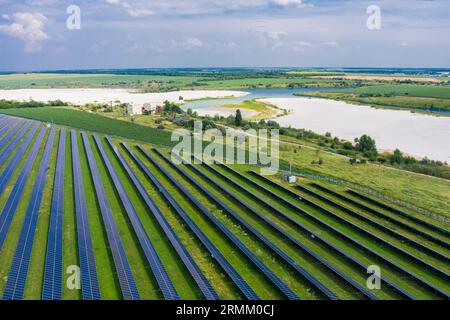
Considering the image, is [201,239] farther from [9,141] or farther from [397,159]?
[9,141]

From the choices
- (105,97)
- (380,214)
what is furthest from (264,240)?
(105,97)

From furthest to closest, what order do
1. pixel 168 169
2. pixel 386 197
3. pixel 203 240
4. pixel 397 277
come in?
pixel 168 169
pixel 386 197
pixel 203 240
pixel 397 277

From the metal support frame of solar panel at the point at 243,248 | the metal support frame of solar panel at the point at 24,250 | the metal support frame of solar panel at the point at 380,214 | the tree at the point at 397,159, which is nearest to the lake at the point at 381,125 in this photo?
the tree at the point at 397,159

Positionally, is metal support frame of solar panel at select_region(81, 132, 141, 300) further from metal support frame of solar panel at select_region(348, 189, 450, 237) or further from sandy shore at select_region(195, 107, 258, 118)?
sandy shore at select_region(195, 107, 258, 118)
